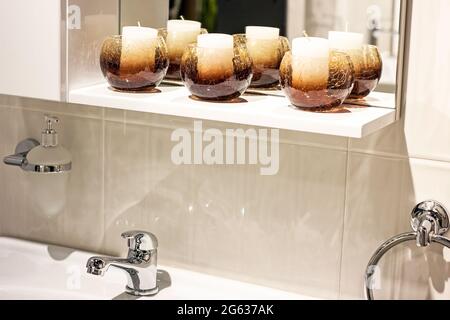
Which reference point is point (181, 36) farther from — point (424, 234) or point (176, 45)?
point (424, 234)

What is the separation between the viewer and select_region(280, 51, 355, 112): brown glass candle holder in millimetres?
1133

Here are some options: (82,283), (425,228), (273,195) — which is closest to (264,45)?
(273,195)

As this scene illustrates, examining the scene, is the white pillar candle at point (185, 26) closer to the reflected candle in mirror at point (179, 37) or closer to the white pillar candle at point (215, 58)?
the reflected candle in mirror at point (179, 37)

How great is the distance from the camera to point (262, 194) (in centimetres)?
135

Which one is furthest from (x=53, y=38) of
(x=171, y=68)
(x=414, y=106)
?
(x=414, y=106)

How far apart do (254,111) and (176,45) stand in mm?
235

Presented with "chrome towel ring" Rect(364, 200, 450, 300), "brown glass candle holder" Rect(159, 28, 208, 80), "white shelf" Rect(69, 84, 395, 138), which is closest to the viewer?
"white shelf" Rect(69, 84, 395, 138)

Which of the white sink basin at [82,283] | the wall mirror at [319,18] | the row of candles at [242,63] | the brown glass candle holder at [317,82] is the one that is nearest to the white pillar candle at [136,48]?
the row of candles at [242,63]

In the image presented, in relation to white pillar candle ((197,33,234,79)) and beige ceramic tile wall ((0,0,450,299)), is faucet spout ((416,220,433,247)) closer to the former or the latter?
beige ceramic tile wall ((0,0,450,299))

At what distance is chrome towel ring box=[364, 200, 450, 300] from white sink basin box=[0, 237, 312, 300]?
20 cm

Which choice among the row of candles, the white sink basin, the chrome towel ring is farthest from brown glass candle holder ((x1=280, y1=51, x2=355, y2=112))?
the white sink basin

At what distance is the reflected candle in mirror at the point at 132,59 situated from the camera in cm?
125
